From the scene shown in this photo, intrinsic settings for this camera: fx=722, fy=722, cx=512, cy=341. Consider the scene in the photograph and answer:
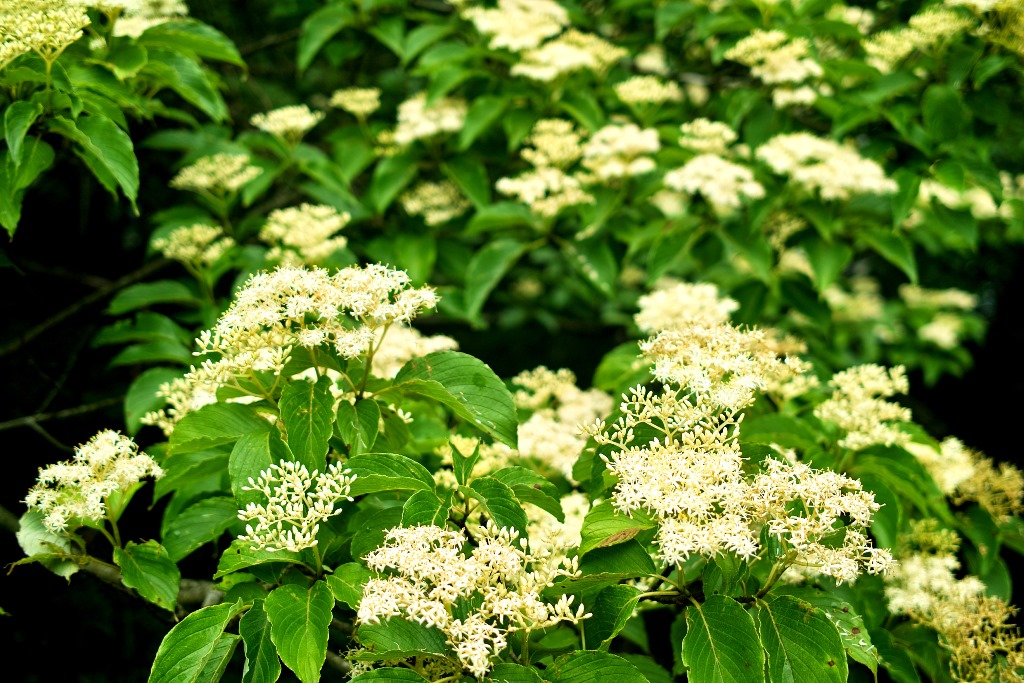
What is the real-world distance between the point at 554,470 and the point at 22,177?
2.04 meters

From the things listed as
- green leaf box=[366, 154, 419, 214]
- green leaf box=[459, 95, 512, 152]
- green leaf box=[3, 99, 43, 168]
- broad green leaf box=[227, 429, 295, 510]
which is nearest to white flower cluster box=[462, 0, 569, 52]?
green leaf box=[459, 95, 512, 152]

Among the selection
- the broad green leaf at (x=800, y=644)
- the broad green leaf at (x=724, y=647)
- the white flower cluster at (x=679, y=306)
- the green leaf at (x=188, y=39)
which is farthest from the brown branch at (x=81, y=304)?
the broad green leaf at (x=800, y=644)

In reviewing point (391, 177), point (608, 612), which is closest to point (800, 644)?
point (608, 612)

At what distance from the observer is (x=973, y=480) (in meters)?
2.82

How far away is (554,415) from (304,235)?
134 cm

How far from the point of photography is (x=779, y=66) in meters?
3.74

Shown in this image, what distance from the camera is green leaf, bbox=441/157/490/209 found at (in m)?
3.87

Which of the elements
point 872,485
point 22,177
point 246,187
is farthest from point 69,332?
point 872,485

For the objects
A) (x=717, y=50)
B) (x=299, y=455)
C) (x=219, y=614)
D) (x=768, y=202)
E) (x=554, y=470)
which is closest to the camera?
(x=219, y=614)

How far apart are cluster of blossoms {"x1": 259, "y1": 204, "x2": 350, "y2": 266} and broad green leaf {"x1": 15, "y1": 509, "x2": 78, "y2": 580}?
1.45m

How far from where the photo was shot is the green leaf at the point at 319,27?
3.84 metres

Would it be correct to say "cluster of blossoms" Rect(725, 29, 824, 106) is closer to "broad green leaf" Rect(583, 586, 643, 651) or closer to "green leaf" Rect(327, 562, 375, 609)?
"broad green leaf" Rect(583, 586, 643, 651)

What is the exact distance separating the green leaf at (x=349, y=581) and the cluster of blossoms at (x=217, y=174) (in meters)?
2.27

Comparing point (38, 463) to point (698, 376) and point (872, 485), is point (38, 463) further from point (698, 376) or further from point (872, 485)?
point (872, 485)
